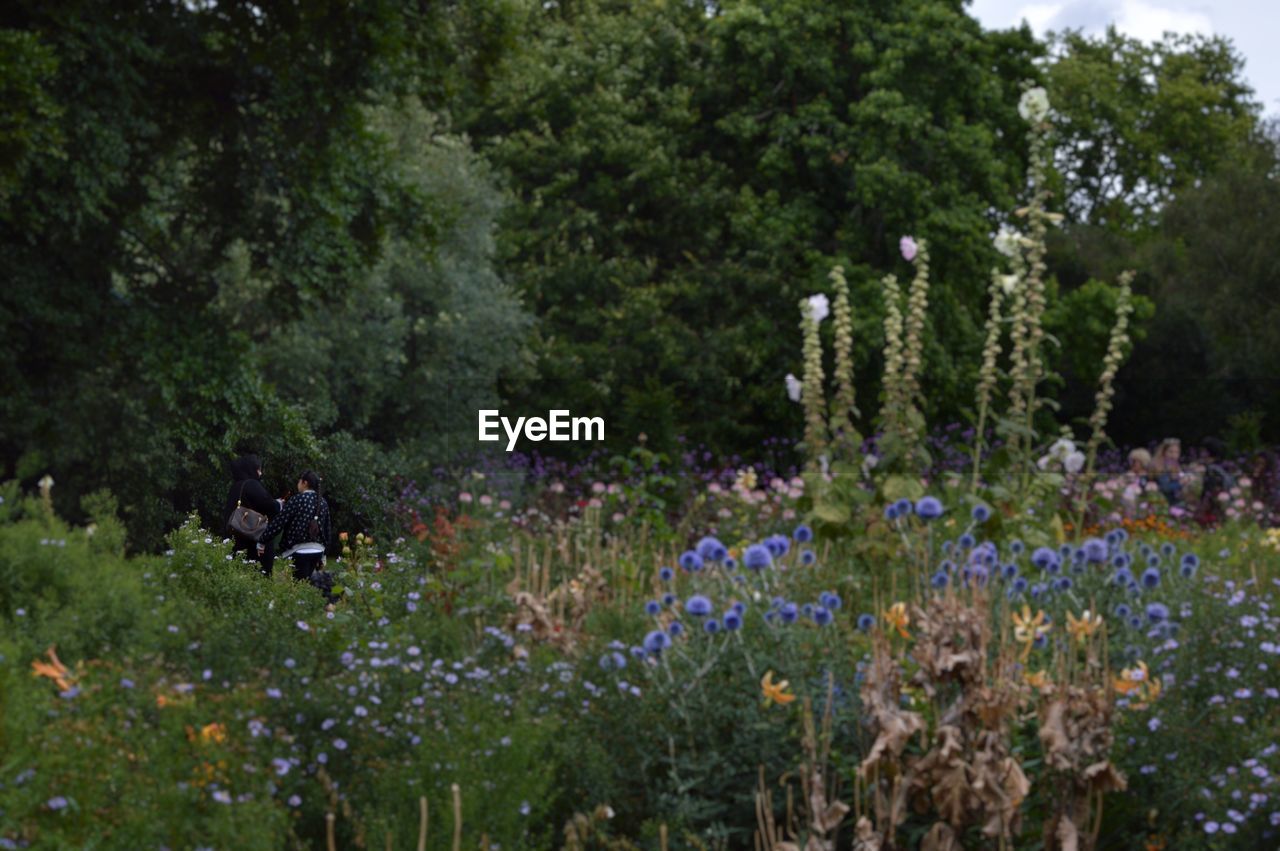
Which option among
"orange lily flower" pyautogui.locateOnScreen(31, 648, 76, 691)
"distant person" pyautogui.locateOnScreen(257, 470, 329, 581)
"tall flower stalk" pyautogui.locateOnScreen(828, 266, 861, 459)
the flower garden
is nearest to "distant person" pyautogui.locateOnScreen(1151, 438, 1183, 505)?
"tall flower stalk" pyautogui.locateOnScreen(828, 266, 861, 459)

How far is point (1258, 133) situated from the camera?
3177 cm

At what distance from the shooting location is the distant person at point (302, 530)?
8.34 m

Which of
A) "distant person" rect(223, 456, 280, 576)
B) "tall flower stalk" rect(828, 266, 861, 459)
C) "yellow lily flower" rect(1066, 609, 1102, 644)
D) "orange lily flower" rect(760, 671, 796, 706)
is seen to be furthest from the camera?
"distant person" rect(223, 456, 280, 576)

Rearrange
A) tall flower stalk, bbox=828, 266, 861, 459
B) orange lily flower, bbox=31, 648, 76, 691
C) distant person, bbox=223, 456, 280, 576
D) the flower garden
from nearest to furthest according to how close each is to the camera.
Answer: the flower garden → orange lily flower, bbox=31, 648, 76, 691 → tall flower stalk, bbox=828, 266, 861, 459 → distant person, bbox=223, 456, 280, 576

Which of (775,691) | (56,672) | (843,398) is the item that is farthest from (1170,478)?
(56,672)

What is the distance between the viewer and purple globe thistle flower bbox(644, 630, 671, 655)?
4.65 meters

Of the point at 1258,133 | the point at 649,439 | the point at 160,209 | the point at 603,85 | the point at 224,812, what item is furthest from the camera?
the point at 1258,133

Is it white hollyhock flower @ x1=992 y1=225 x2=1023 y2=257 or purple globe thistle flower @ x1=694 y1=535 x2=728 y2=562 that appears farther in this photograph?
white hollyhock flower @ x1=992 y1=225 x2=1023 y2=257

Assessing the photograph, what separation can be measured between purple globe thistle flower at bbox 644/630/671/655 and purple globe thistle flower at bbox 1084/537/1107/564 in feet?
5.26

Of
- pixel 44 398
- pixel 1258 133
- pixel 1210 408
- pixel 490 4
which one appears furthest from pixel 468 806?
pixel 1258 133

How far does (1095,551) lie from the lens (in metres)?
5.34

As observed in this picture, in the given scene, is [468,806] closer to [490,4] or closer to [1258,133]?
[490,4]

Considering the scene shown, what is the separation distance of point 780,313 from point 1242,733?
15421 millimetres

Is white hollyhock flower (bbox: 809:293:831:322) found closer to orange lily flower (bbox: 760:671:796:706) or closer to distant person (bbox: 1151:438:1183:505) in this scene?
orange lily flower (bbox: 760:671:796:706)
